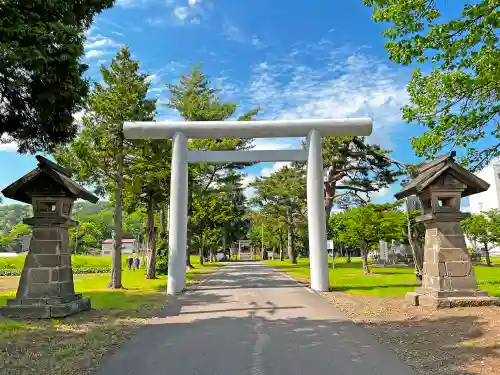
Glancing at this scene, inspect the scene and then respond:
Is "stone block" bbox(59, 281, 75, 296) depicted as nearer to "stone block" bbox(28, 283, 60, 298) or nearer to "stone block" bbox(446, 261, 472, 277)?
"stone block" bbox(28, 283, 60, 298)

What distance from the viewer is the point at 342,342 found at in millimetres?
5438

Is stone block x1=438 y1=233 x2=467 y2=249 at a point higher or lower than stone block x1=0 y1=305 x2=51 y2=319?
higher

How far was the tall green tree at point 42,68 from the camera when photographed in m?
5.08

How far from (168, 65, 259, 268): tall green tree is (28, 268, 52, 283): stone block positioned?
11.7 meters

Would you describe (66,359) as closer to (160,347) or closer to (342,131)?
(160,347)

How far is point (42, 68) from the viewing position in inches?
229

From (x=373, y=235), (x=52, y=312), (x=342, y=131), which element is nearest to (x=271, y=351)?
(x=52, y=312)

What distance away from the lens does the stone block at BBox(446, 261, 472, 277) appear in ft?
26.4

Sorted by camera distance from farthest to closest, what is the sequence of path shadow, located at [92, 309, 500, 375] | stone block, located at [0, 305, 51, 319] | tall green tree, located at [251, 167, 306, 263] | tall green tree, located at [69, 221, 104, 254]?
1. tall green tree, located at [69, 221, 104, 254]
2. tall green tree, located at [251, 167, 306, 263]
3. stone block, located at [0, 305, 51, 319]
4. path shadow, located at [92, 309, 500, 375]

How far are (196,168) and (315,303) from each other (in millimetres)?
12551

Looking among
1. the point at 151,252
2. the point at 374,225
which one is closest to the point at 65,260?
the point at 151,252

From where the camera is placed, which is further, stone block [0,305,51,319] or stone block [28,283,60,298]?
stone block [28,283,60,298]

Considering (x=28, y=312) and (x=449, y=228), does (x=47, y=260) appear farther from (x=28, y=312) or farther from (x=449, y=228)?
(x=449, y=228)

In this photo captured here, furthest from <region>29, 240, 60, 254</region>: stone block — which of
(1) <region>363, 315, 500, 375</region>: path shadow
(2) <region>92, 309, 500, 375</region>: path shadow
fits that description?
(1) <region>363, 315, 500, 375</region>: path shadow
